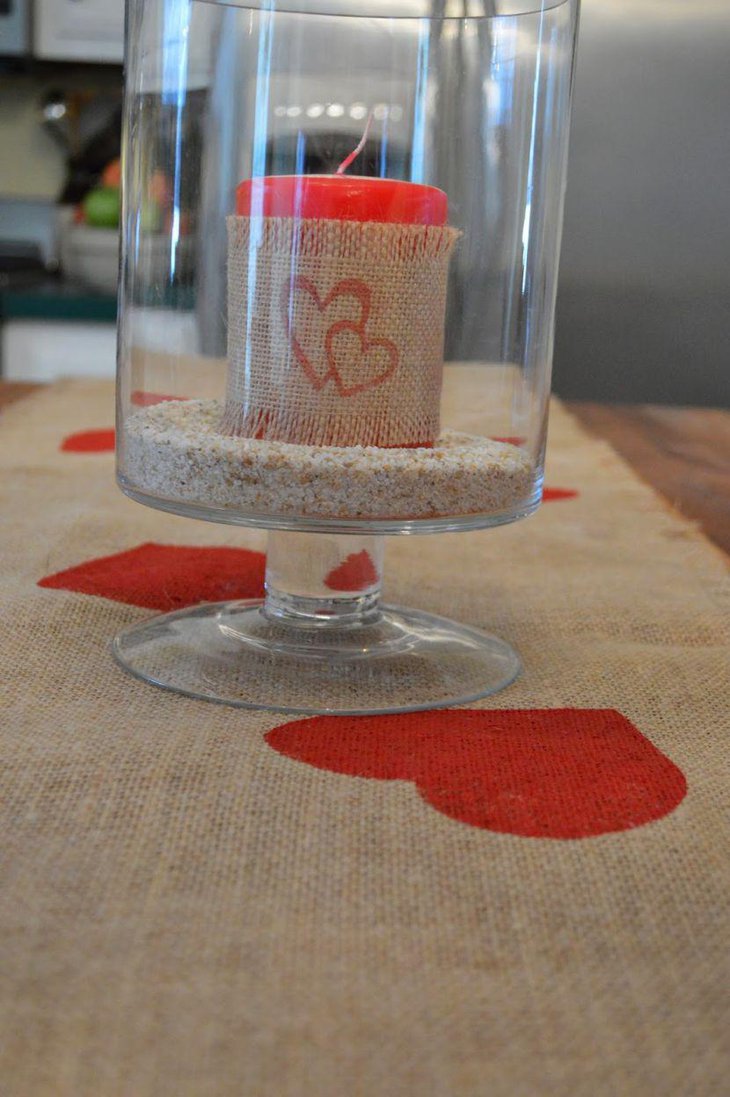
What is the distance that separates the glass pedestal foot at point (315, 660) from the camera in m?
0.47

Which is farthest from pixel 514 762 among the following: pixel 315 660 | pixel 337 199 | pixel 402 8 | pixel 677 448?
pixel 677 448

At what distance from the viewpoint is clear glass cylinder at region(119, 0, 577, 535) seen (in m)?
0.46

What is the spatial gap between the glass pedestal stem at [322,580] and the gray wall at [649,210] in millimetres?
1992

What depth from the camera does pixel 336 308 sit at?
466 mm

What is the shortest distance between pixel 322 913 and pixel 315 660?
0.21 meters

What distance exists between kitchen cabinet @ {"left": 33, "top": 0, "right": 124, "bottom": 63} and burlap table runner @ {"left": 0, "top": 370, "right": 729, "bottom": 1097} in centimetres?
225

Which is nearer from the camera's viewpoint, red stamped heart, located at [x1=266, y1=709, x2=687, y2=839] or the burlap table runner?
the burlap table runner

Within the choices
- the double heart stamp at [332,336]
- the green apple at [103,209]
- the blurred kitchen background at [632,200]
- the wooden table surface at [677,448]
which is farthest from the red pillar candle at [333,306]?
the green apple at [103,209]

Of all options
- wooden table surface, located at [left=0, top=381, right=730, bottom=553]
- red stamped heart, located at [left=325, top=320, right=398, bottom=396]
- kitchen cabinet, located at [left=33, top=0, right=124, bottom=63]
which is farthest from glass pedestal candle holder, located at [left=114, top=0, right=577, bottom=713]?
kitchen cabinet, located at [left=33, top=0, right=124, bottom=63]

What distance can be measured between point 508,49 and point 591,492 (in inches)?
20.0

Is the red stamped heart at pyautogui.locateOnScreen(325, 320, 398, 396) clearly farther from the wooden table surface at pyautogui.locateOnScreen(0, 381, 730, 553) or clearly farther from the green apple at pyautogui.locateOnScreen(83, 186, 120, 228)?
the green apple at pyautogui.locateOnScreen(83, 186, 120, 228)

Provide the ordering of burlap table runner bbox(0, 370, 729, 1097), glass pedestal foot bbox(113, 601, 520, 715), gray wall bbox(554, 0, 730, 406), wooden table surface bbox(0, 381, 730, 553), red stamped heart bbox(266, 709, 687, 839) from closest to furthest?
burlap table runner bbox(0, 370, 729, 1097) < red stamped heart bbox(266, 709, 687, 839) < glass pedestal foot bbox(113, 601, 520, 715) < wooden table surface bbox(0, 381, 730, 553) < gray wall bbox(554, 0, 730, 406)

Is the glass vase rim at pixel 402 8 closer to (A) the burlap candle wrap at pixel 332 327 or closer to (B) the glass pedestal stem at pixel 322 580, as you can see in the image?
(A) the burlap candle wrap at pixel 332 327

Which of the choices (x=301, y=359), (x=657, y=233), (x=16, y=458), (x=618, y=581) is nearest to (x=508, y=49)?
(x=301, y=359)
